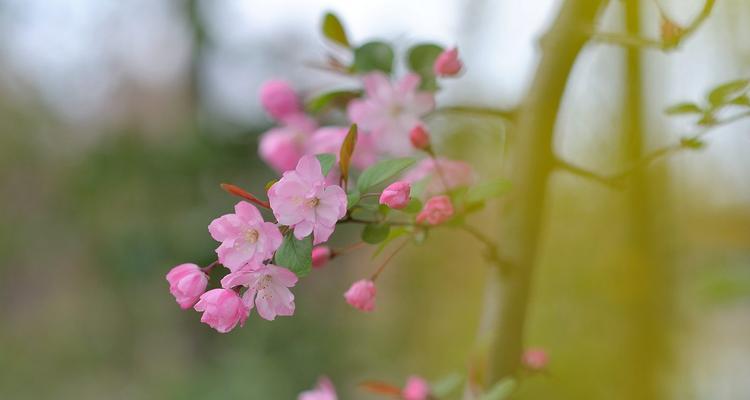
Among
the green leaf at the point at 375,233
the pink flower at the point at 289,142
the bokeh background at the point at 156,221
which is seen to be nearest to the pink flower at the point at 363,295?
the green leaf at the point at 375,233

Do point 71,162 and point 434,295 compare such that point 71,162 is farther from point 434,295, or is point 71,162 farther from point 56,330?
point 434,295

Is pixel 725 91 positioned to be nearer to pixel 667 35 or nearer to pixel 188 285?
pixel 667 35

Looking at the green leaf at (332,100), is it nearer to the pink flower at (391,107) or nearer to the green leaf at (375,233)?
the pink flower at (391,107)

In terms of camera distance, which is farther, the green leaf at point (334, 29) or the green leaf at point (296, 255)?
the green leaf at point (334, 29)

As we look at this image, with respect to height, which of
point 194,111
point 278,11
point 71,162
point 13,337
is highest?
point 278,11

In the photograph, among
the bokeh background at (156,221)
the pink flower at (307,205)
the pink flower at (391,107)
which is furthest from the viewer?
the bokeh background at (156,221)

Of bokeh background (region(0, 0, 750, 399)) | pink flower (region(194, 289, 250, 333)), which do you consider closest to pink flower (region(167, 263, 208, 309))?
pink flower (region(194, 289, 250, 333))

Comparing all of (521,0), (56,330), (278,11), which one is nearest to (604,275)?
(521,0)
